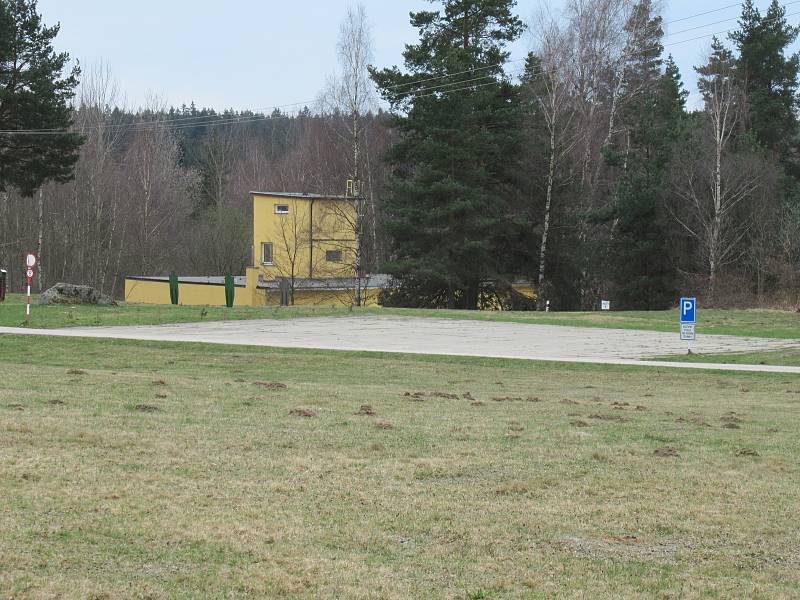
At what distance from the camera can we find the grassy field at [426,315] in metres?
31.6

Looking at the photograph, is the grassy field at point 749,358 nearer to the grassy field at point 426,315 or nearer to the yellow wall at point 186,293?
the grassy field at point 426,315

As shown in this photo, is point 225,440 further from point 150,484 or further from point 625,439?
point 625,439

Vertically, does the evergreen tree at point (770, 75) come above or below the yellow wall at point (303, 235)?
above

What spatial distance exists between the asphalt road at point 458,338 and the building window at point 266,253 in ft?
92.5

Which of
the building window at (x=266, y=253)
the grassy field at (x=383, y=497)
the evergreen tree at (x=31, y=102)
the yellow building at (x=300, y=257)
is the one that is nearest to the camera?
the grassy field at (x=383, y=497)

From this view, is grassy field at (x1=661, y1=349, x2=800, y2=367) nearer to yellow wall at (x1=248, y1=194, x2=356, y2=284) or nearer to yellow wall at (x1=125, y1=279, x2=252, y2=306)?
yellow wall at (x1=125, y1=279, x2=252, y2=306)

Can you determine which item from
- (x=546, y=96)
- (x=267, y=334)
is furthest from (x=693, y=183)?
(x=267, y=334)

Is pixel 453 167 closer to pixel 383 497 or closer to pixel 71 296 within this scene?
pixel 71 296

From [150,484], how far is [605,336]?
24516 millimetres

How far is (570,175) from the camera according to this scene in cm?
5662

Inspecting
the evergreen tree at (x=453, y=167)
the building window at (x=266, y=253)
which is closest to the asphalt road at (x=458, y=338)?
the evergreen tree at (x=453, y=167)

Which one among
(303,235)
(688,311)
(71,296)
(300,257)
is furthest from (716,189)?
(71,296)

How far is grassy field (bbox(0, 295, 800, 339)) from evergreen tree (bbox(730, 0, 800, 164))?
2325cm

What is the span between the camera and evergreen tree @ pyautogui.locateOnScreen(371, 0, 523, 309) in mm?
51969
